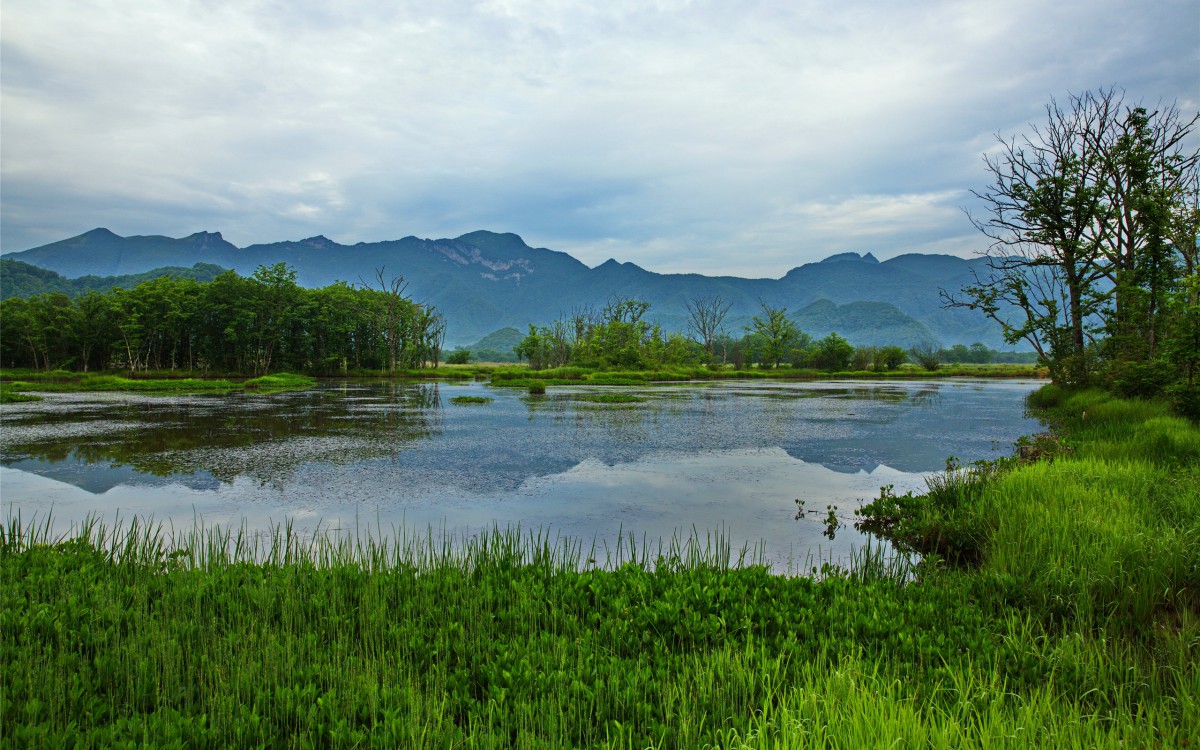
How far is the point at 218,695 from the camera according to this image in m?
2.87

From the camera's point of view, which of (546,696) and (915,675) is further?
(915,675)

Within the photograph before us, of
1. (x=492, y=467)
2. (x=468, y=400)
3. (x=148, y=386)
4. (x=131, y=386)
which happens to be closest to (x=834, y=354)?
(x=468, y=400)

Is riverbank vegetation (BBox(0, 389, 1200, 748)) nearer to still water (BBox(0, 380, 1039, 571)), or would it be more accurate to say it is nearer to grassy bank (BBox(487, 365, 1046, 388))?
still water (BBox(0, 380, 1039, 571))

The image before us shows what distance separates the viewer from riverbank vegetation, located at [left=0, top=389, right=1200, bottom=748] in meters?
2.66

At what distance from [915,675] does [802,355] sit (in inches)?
3131

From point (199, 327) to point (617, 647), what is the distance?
61198 mm

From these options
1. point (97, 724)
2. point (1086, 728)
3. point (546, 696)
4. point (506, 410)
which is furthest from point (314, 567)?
point (506, 410)

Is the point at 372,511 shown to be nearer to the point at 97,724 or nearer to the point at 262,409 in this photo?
the point at 97,724

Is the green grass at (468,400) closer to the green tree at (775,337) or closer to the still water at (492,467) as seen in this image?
the still water at (492,467)

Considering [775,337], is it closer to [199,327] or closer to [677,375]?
[677,375]

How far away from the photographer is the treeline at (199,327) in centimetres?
4909

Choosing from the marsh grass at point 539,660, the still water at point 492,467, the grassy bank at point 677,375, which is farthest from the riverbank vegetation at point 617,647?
the grassy bank at point 677,375

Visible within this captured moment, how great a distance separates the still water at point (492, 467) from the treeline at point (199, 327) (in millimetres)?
33781

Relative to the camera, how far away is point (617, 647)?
374 cm
